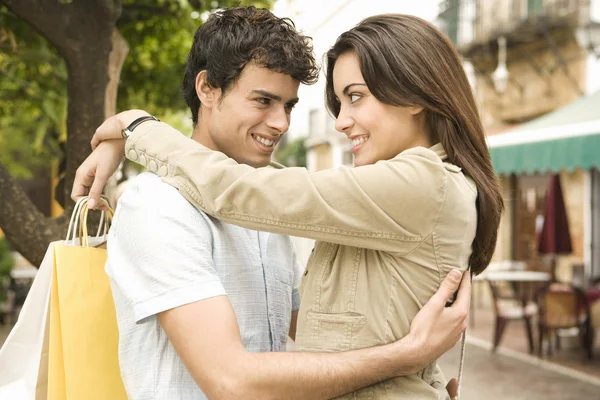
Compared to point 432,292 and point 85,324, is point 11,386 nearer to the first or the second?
point 85,324

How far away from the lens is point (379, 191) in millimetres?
1729

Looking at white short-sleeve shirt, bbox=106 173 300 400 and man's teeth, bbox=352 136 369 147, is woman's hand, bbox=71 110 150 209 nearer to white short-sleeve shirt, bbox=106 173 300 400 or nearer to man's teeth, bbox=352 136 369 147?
white short-sleeve shirt, bbox=106 173 300 400

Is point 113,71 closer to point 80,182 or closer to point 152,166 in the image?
point 80,182

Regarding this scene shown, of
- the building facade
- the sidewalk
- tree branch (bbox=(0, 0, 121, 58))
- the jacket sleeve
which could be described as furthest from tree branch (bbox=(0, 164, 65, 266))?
the building facade

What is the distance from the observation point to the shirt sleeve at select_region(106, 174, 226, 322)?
1703mm

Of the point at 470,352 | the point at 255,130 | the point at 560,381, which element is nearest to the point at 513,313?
the point at 470,352

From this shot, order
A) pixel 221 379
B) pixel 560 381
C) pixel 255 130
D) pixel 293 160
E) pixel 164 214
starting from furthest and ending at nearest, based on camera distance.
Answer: pixel 293 160 → pixel 560 381 → pixel 255 130 → pixel 164 214 → pixel 221 379

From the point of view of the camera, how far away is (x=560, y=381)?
8.02 metres

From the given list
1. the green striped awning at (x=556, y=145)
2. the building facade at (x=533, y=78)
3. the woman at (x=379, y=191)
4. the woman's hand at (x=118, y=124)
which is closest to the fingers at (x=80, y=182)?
the woman's hand at (x=118, y=124)

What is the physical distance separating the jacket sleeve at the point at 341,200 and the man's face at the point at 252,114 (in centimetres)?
40

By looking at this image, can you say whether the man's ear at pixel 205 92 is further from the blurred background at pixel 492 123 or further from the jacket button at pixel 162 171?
the blurred background at pixel 492 123

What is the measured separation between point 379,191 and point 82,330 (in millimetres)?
822

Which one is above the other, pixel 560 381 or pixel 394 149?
pixel 394 149

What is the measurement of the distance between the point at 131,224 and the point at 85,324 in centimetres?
33
